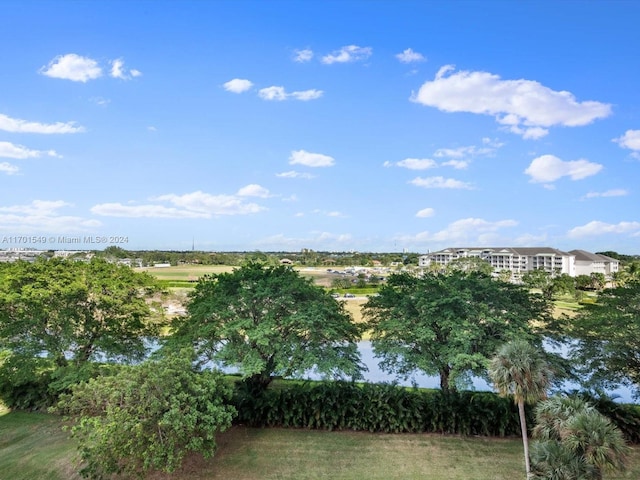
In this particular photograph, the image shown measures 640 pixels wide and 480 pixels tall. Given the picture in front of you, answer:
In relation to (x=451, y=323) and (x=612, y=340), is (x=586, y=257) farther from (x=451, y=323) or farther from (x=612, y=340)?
(x=451, y=323)

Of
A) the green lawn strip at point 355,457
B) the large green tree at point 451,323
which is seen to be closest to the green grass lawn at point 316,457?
the green lawn strip at point 355,457

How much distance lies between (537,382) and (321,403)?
768 cm

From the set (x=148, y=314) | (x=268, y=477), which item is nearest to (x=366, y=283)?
(x=148, y=314)

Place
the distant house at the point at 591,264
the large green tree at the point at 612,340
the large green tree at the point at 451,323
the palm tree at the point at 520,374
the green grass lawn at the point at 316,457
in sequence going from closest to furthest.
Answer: the palm tree at the point at 520,374 < the green grass lawn at the point at 316,457 < the large green tree at the point at 612,340 < the large green tree at the point at 451,323 < the distant house at the point at 591,264

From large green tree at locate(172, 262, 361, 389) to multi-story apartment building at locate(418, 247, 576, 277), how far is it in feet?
243

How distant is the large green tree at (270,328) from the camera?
45.9 ft

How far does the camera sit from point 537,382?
10367 millimetres

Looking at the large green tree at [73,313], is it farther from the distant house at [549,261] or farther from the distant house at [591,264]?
the distant house at [591,264]

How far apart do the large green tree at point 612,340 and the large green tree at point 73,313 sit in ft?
59.2

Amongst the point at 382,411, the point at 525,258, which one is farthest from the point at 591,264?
the point at 382,411

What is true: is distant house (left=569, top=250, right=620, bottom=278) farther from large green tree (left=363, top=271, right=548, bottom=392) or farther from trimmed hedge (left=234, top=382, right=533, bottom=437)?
trimmed hedge (left=234, top=382, right=533, bottom=437)

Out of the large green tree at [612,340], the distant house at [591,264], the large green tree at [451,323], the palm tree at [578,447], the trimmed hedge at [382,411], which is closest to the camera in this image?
the palm tree at [578,447]

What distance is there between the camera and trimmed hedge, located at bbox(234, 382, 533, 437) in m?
14.3

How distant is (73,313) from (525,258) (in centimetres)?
9939
